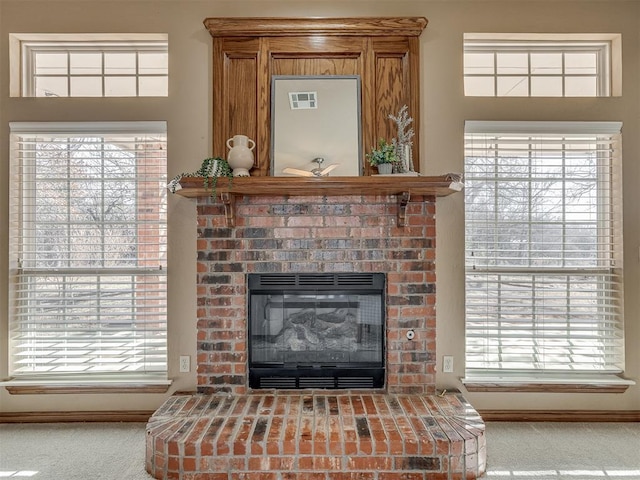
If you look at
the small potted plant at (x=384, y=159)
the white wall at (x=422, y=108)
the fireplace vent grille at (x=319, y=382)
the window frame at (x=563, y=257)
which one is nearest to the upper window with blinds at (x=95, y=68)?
the white wall at (x=422, y=108)

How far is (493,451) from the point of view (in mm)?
2209

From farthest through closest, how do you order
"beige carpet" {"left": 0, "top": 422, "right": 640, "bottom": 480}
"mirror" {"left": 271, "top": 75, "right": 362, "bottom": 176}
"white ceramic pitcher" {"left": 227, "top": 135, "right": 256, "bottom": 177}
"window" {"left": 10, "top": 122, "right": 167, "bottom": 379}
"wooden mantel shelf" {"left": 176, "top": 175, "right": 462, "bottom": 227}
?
"window" {"left": 10, "top": 122, "right": 167, "bottom": 379} → "mirror" {"left": 271, "top": 75, "right": 362, "bottom": 176} → "white ceramic pitcher" {"left": 227, "top": 135, "right": 256, "bottom": 177} → "wooden mantel shelf" {"left": 176, "top": 175, "right": 462, "bottom": 227} → "beige carpet" {"left": 0, "top": 422, "right": 640, "bottom": 480}

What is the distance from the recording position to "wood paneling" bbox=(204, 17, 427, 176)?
251 centimetres

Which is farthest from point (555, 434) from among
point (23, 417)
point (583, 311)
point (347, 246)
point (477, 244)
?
point (23, 417)

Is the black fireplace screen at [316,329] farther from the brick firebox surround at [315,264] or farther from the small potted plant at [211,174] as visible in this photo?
the small potted plant at [211,174]

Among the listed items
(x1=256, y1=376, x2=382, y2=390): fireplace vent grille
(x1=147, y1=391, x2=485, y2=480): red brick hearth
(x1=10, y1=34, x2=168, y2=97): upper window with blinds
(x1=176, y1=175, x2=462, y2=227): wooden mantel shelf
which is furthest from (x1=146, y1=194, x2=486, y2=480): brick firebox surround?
(x1=10, y1=34, x2=168, y2=97): upper window with blinds

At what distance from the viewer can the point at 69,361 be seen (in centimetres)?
262

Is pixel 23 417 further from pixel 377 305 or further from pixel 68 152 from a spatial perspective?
pixel 377 305

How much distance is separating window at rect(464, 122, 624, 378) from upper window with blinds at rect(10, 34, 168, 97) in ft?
7.43

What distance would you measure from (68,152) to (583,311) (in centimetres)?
369

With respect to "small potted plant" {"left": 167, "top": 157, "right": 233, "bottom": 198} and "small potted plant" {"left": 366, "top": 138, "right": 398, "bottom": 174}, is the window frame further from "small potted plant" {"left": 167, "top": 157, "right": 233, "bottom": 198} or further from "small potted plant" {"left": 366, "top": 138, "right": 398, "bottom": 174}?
"small potted plant" {"left": 167, "top": 157, "right": 233, "bottom": 198}

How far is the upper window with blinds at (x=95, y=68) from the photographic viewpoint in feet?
8.82

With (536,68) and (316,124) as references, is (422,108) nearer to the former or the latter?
(316,124)

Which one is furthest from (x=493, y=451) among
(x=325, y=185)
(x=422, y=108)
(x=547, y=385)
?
(x=422, y=108)
